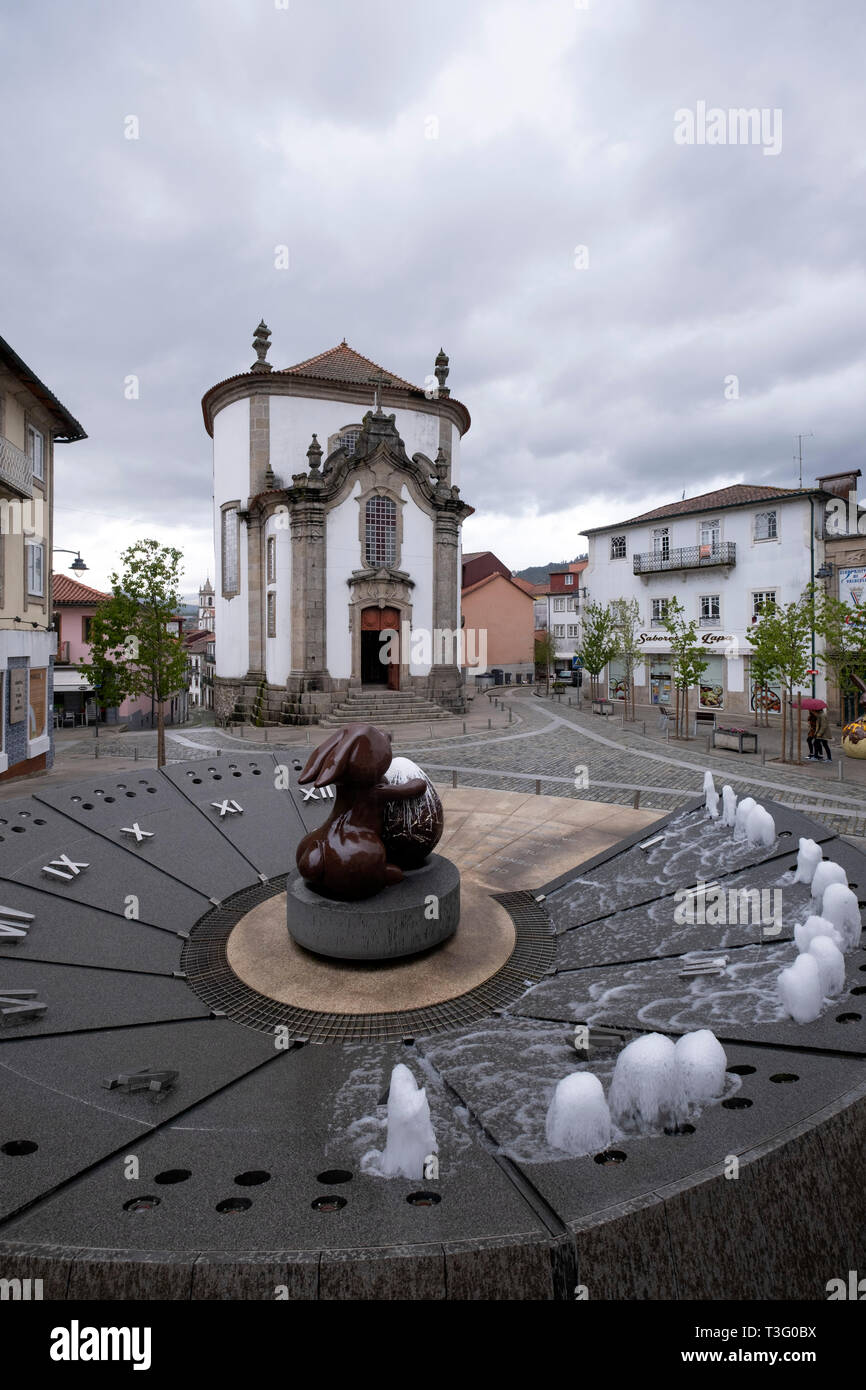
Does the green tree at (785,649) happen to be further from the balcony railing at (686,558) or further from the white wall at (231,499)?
the white wall at (231,499)

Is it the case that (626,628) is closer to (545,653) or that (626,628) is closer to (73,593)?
(545,653)

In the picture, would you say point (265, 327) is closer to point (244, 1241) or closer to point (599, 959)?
point (599, 959)

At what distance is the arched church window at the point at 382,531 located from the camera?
35.9m

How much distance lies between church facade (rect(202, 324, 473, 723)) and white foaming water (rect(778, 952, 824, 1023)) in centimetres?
2881

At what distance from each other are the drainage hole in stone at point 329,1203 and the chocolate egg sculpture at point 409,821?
3.93 meters

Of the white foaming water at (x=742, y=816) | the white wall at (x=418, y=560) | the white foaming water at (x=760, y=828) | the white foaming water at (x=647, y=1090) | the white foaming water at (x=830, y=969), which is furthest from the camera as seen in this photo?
the white wall at (x=418, y=560)

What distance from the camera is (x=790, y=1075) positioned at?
418 centimetres

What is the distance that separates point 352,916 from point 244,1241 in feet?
11.5

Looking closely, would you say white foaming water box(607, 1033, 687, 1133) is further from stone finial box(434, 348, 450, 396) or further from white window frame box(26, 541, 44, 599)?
stone finial box(434, 348, 450, 396)

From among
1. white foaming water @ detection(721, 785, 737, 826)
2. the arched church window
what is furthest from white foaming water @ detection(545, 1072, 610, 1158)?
the arched church window

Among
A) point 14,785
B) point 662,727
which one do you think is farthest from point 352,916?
point 662,727

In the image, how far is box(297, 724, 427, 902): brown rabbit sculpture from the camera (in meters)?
6.80

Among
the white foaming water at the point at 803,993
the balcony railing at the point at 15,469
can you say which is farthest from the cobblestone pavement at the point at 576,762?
the balcony railing at the point at 15,469

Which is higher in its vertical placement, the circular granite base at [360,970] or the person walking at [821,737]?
the person walking at [821,737]
